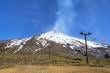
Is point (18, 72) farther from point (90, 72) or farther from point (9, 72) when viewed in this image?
point (90, 72)

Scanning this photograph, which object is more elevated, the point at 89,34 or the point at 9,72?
the point at 89,34

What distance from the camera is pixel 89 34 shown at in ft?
271

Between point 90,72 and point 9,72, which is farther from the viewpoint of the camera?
point 9,72

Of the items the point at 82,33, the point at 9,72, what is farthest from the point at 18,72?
the point at 82,33

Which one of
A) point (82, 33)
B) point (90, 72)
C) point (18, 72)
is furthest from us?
point (82, 33)

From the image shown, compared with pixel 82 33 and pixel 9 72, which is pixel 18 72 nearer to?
pixel 9 72

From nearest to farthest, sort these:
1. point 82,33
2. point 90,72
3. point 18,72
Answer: point 90,72 < point 18,72 < point 82,33

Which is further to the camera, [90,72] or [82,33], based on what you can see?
[82,33]

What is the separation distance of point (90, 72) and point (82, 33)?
4847cm

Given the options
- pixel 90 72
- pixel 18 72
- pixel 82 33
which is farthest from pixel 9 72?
pixel 82 33

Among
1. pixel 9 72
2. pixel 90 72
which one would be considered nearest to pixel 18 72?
pixel 9 72

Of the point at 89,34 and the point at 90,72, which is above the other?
the point at 89,34

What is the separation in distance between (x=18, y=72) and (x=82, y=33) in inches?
1895

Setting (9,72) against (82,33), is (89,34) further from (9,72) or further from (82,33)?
(9,72)
